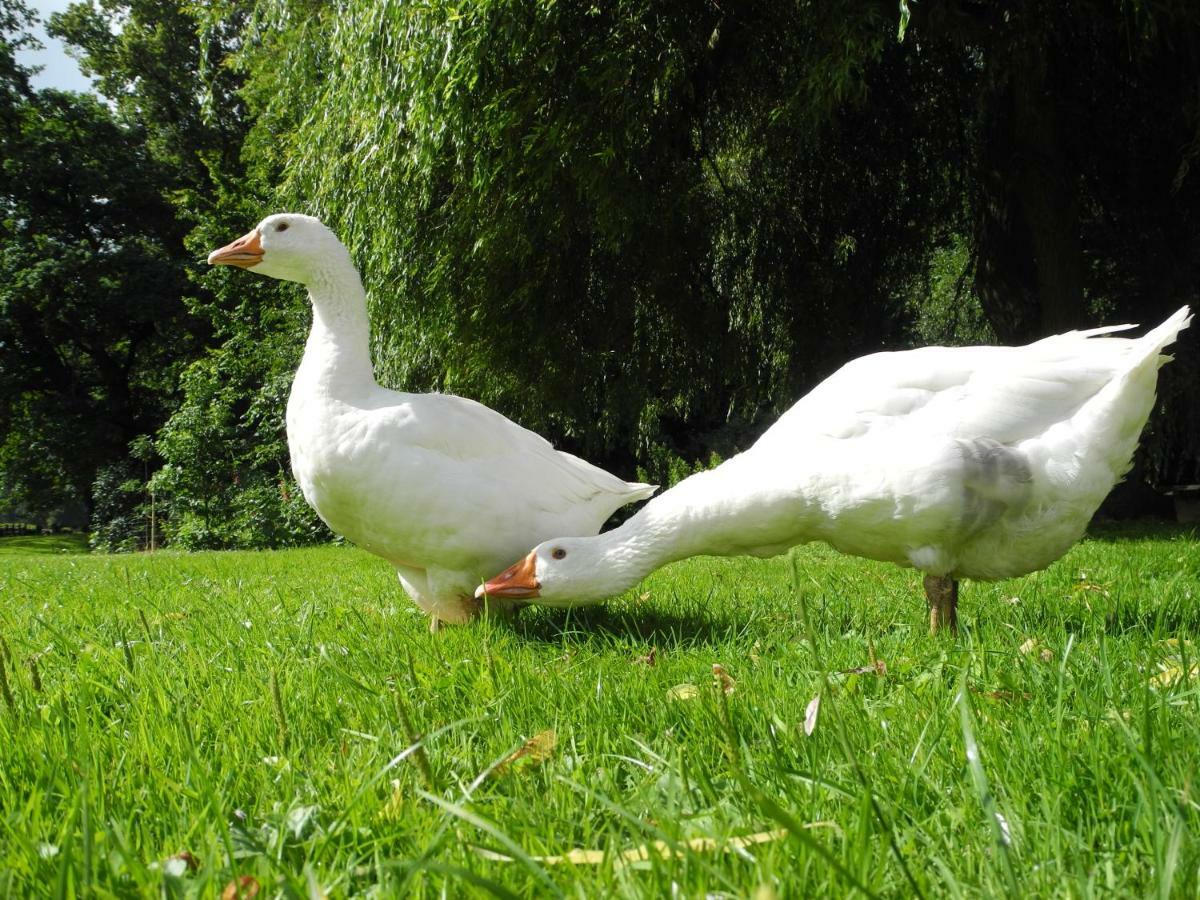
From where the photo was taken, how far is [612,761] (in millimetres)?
1646

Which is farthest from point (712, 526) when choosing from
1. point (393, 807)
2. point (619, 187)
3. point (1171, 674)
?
point (619, 187)

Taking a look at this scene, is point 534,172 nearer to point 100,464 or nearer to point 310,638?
point 310,638

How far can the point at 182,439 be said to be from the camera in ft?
50.1

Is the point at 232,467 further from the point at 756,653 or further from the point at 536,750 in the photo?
the point at 536,750

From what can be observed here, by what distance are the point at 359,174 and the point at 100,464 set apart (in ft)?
69.0

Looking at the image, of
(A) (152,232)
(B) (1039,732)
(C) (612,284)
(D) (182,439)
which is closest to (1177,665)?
(B) (1039,732)

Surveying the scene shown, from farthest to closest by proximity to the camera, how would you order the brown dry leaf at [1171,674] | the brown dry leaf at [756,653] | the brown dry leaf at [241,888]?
1. the brown dry leaf at [756,653]
2. the brown dry leaf at [1171,674]
3. the brown dry leaf at [241,888]

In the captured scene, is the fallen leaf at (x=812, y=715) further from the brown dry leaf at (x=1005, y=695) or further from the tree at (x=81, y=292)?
the tree at (x=81, y=292)

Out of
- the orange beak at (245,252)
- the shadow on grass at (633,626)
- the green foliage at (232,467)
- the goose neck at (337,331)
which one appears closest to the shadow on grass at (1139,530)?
the shadow on grass at (633,626)

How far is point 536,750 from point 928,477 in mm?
1567

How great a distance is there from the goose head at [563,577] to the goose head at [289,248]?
1.49 meters

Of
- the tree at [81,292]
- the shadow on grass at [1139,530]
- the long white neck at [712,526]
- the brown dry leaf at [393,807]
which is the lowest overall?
the shadow on grass at [1139,530]

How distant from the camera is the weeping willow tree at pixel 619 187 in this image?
23.5ft

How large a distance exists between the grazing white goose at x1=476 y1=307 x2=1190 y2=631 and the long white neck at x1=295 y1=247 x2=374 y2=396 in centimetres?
98
